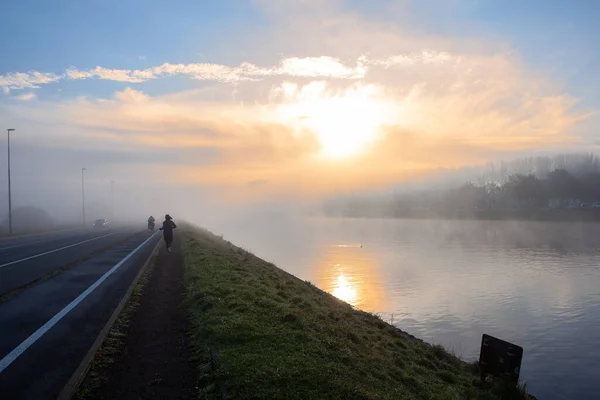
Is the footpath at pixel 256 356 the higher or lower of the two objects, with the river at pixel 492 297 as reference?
higher

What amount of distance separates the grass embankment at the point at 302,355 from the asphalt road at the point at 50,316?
2.29 meters

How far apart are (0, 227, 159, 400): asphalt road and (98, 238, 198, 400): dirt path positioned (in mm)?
758

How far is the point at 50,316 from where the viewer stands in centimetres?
1153

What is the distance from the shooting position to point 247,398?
22.0 ft

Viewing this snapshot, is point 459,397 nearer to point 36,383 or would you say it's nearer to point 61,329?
point 36,383

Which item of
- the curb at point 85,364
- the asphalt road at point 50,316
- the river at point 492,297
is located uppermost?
the curb at point 85,364

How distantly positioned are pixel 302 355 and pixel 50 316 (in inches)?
267

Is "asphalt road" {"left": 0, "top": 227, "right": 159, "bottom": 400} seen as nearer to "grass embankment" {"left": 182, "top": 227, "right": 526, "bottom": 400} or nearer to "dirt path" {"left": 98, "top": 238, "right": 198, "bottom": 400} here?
"dirt path" {"left": 98, "top": 238, "right": 198, "bottom": 400}

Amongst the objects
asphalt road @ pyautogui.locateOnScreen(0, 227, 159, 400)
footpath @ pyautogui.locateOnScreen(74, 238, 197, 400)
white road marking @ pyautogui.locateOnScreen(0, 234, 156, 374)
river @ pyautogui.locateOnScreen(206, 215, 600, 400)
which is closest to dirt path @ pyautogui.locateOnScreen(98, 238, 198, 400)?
footpath @ pyautogui.locateOnScreen(74, 238, 197, 400)

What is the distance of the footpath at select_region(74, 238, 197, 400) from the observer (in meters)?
7.01

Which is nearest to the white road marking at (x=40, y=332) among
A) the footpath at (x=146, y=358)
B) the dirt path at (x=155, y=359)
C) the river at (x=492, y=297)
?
the footpath at (x=146, y=358)

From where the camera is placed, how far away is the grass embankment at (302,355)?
24.6ft

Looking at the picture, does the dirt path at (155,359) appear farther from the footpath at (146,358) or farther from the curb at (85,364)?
the curb at (85,364)

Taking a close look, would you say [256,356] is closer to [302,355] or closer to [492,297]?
[302,355]
